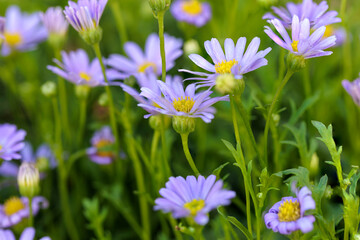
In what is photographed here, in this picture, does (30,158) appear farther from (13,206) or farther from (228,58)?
(228,58)

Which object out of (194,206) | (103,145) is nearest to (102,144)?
(103,145)

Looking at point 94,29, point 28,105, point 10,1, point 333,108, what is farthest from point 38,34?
point 333,108

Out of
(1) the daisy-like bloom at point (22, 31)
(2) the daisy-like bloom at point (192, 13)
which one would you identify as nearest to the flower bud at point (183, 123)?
(2) the daisy-like bloom at point (192, 13)

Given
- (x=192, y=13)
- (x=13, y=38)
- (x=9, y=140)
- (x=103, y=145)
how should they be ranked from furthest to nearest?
(x=13, y=38), (x=192, y=13), (x=103, y=145), (x=9, y=140)

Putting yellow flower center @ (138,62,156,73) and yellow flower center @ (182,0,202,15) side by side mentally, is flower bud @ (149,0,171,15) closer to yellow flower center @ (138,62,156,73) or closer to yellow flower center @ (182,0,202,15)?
yellow flower center @ (138,62,156,73)

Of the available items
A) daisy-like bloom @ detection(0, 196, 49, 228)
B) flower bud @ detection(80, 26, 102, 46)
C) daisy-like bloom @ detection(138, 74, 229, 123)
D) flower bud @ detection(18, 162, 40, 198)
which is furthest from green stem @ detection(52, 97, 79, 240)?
daisy-like bloom @ detection(138, 74, 229, 123)
